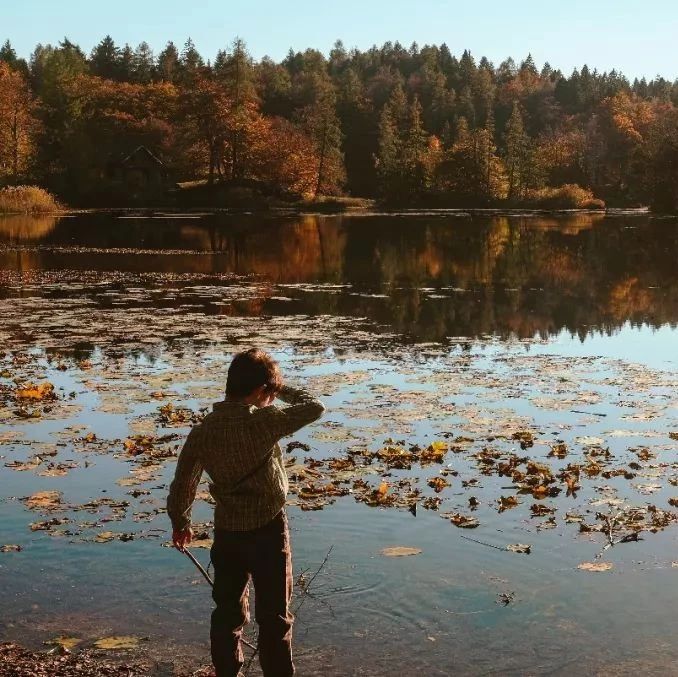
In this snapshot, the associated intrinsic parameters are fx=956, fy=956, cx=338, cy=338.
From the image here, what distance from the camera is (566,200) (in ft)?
333

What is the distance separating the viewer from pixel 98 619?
681cm

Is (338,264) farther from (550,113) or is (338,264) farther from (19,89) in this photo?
(550,113)

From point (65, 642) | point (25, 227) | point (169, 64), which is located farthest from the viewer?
point (169, 64)

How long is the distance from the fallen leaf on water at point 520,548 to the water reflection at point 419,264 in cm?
1219

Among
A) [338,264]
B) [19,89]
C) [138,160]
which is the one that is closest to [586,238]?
[338,264]

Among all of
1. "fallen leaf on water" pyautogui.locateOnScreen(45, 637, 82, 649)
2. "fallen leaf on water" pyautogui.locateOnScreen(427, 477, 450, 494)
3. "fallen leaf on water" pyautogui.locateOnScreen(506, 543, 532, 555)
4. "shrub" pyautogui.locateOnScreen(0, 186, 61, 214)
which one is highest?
"shrub" pyautogui.locateOnScreen(0, 186, 61, 214)

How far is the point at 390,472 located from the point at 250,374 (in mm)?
5355

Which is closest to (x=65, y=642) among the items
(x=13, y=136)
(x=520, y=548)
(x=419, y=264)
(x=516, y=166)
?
(x=520, y=548)

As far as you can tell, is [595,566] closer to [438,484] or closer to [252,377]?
[438,484]

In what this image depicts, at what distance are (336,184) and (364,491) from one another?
11047cm

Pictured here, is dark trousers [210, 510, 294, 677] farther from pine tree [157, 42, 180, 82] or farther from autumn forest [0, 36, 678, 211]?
pine tree [157, 42, 180, 82]

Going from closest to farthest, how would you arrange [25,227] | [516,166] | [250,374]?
[250,374], [25,227], [516,166]

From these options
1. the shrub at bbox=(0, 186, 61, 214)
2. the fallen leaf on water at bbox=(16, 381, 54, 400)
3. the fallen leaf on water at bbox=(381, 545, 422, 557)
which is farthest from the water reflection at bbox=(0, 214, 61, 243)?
the fallen leaf on water at bbox=(381, 545, 422, 557)

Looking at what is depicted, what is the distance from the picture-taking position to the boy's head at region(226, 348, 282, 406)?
5.23 meters
